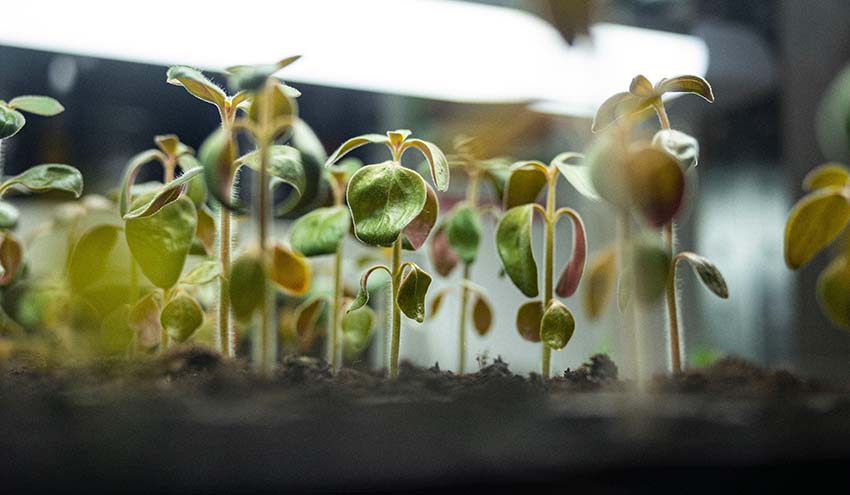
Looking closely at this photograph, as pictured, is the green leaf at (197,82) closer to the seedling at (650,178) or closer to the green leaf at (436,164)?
the green leaf at (436,164)

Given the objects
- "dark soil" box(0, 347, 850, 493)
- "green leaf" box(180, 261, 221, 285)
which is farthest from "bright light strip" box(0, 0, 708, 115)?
"dark soil" box(0, 347, 850, 493)

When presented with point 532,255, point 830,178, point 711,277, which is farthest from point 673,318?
point 830,178

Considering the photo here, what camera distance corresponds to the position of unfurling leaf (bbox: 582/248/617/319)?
74cm

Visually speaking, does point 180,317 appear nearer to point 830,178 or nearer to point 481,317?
point 481,317

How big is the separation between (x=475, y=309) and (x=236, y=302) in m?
0.46

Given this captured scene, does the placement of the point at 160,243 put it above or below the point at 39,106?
below

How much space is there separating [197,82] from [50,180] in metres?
0.20

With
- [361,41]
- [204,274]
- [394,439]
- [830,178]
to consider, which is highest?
[361,41]

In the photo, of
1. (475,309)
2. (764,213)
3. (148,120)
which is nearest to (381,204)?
(475,309)

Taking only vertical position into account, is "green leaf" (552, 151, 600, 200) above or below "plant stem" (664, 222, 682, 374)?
above

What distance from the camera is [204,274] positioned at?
65 cm

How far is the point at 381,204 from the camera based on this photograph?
21.9 inches

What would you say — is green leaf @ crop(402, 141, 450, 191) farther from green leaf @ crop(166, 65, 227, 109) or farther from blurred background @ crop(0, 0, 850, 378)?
green leaf @ crop(166, 65, 227, 109)

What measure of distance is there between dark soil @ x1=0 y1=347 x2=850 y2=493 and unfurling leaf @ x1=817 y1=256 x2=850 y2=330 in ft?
0.88
